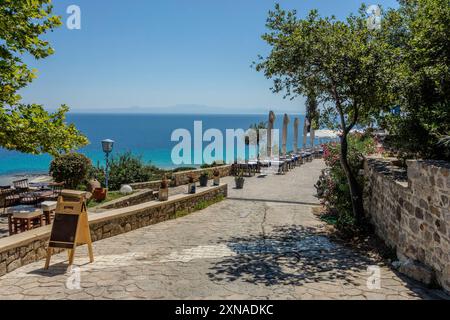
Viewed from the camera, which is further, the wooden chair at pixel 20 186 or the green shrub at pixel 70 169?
the green shrub at pixel 70 169

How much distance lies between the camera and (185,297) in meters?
5.33

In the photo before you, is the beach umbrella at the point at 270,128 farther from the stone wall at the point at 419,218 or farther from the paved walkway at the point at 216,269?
the stone wall at the point at 419,218

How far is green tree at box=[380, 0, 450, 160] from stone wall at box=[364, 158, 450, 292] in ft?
2.81

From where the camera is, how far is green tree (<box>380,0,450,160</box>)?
291 inches

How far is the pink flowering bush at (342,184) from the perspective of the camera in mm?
9594

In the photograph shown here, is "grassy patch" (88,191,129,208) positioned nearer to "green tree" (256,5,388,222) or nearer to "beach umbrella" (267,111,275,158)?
"green tree" (256,5,388,222)

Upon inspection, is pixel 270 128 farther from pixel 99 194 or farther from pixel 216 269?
pixel 216 269

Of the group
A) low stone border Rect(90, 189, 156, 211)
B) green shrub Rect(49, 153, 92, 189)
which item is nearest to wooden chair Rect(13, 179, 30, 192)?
green shrub Rect(49, 153, 92, 189)

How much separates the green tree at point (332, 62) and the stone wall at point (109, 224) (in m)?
4.86

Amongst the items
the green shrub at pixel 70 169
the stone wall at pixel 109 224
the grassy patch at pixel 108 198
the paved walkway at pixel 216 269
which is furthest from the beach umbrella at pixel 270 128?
the paved walkway at pixel 216 269

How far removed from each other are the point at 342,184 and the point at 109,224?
625 centimetres

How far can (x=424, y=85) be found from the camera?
7.92 meters

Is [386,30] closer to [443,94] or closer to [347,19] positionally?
[347,19]
